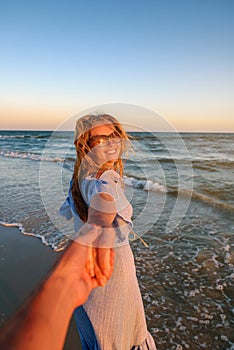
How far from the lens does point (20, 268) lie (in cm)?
388

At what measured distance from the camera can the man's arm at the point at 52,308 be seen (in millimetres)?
525

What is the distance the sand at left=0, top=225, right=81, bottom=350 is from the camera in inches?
117

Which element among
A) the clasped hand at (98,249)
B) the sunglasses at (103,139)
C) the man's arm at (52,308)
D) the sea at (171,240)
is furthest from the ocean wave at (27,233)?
the man's arm at (52,308)

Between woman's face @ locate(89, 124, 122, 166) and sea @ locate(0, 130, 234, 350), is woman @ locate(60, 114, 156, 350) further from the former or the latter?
sea @ locate(0, 130, 234, 350)

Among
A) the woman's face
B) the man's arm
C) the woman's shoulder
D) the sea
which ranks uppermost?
the woman's face

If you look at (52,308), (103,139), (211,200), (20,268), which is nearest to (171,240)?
(20,268)

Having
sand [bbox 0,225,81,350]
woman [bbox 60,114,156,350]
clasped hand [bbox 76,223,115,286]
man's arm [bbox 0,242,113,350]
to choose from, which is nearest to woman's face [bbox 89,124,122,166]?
woman [bbox 60,114,156,350]

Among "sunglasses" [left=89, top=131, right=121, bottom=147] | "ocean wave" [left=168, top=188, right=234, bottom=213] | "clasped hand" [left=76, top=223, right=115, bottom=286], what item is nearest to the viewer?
"clasped hand" [left=76, top=223, right=115, bottom=286]

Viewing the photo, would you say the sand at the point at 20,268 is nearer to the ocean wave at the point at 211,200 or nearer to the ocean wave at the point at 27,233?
the ocean wave at the point at 27,233

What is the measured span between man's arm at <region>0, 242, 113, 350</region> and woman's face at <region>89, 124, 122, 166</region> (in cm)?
71

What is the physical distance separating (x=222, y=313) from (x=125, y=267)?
237 centimetres

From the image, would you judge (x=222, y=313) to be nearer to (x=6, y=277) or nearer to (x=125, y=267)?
(x=125, y=267)

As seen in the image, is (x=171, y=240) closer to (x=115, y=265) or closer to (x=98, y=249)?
(x=115, y=265)

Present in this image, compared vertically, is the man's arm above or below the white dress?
above
